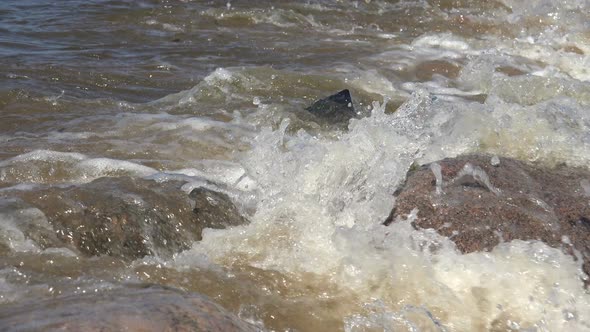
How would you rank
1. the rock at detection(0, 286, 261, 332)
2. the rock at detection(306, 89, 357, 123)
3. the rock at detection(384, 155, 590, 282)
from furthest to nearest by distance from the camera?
the rock at detection(306, 89, 357, 123), the rock at detection(384, 155, 590, 282), the rock at detection(0, 286, 261, 332)

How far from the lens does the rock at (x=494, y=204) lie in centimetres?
366

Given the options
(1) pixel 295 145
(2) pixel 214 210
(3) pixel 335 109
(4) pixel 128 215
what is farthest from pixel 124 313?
(3) pixel 335 109

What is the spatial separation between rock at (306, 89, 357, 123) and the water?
0.38 feet

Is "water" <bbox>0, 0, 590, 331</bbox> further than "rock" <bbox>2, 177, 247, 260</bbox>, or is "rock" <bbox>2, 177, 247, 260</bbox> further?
"rock" <bbox>2, 177, 247, 260</bbox>

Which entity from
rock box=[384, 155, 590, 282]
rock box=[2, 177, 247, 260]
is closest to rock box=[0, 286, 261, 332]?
rock box=[2, 177, 247, 260]

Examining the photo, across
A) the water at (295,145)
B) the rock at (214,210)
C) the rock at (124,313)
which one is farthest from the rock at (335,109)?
the rock at (124,313)

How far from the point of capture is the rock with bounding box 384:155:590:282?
366 centimetres

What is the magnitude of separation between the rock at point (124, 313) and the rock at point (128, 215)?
2.96ft

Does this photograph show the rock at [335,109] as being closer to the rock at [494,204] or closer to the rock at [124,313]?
the rock at [494,204]

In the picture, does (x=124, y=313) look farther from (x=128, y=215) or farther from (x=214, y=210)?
(x=214, y=210)

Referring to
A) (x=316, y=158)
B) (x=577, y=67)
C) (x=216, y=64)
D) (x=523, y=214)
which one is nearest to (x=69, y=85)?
(x=216, y=64)

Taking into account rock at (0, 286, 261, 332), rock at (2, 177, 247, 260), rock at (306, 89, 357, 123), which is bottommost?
rock at (306, 89, 357, 123)

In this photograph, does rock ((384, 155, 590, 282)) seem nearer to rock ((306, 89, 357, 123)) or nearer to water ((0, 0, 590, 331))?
water ((0, 0, 590, 331))

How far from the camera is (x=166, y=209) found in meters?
3.99
